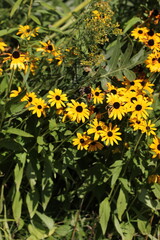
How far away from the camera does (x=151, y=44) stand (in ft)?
8.80

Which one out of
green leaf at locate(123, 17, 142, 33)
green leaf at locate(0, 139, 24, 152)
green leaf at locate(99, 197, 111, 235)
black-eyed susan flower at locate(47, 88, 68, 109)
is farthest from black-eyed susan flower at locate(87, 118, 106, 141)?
green leaf at locate(123, 17, 142, 33)

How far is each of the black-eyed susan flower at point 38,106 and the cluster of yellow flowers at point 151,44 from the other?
0.70 metres

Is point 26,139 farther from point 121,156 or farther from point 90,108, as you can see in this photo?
point 121,156

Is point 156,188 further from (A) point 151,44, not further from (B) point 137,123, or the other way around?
(A) point 151,44

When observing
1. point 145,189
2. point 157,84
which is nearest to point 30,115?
point 145,189

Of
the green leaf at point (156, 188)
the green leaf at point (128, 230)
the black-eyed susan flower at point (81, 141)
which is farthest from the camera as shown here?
the green leaf at point (128, 230)

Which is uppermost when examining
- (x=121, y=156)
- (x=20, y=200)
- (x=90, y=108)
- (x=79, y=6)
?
(x=79, y=6)

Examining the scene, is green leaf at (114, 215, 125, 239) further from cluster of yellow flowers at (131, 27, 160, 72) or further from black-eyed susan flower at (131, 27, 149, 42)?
black-eyed susan flower at (131, 27, 149, 42)

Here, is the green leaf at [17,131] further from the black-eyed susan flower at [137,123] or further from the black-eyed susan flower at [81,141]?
the black-eyed susan flower at [137,123]

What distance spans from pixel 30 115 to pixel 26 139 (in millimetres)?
211

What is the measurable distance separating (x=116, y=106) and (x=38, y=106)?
0.46 m

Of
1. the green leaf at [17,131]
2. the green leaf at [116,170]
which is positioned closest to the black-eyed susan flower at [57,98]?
the green leaf at [17,131]

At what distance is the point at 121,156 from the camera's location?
262 centimetres

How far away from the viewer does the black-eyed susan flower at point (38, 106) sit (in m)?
2.37
